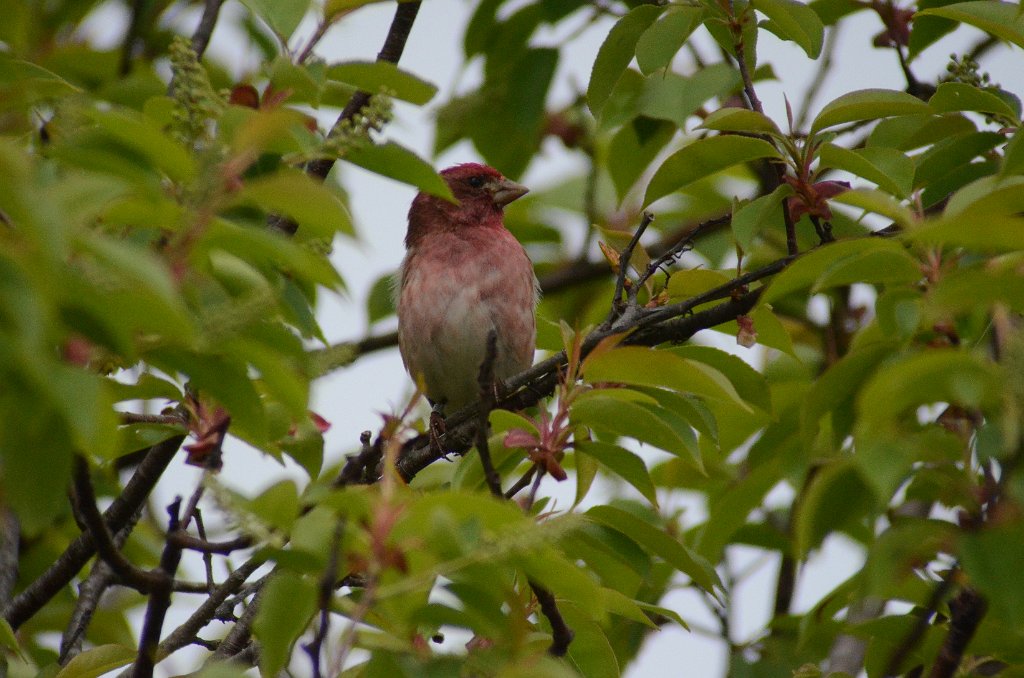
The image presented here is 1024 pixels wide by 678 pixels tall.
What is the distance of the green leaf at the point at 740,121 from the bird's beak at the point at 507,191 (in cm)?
446

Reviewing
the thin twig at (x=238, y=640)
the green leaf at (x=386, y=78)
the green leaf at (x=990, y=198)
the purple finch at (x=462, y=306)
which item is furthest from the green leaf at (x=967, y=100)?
the purple finch at (x=462, y=306)

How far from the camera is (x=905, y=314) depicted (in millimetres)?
3168

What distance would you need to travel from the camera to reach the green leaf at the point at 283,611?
2809mm

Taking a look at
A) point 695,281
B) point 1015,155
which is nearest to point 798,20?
point 695,281

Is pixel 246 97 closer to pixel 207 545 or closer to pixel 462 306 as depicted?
pixel 207 545

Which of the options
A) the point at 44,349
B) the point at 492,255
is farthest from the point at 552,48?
the point at 44,349

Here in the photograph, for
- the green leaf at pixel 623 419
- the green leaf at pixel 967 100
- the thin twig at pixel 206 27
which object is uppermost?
the thin twig at pixel 206 27

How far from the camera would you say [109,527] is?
5.12 m

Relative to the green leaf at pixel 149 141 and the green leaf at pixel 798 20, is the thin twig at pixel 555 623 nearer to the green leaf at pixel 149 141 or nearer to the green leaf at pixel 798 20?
the green leaf at pixel 149 141

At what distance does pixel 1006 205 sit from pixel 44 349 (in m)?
2.32

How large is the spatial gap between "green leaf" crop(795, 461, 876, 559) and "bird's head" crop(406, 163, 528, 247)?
5.51 m

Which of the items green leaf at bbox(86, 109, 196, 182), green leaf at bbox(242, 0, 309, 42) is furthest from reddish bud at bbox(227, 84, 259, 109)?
green leaf at bbox(86, 109, 196, 182)

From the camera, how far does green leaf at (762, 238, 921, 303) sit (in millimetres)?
3219

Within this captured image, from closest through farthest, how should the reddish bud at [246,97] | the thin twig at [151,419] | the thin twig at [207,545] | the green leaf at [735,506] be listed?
the thin twig at [207,545]
the reddish bud at [246,97]
the thin twig at [151,419]
the green leaf at [735,506]
